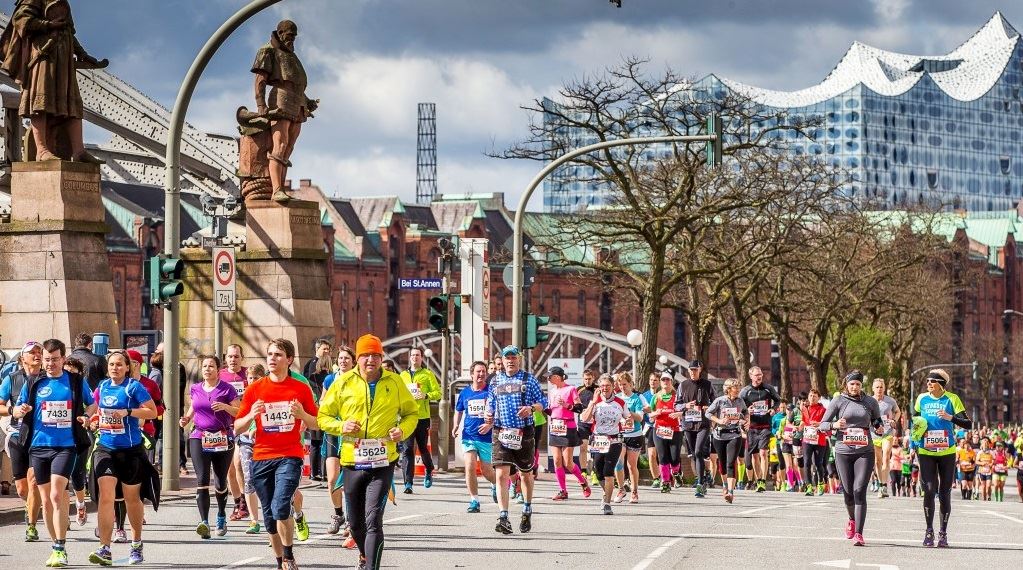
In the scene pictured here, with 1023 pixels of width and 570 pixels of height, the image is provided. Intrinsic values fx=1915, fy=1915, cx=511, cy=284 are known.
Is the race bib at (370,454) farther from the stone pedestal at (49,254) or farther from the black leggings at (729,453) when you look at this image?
the black leggings at (729,453)

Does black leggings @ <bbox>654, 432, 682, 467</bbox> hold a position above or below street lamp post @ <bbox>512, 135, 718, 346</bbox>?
below

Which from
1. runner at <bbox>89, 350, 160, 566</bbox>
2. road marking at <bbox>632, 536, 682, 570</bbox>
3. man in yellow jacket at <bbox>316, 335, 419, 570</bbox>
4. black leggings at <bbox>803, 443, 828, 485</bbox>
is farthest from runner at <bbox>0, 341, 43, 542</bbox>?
black leggings at <bbox>803, 443, 828, 485</bbox>

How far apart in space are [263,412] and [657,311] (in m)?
31.3

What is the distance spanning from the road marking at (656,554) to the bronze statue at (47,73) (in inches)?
423

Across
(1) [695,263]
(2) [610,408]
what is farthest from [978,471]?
(2) [610,408]

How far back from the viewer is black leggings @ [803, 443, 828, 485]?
30844 millimetres

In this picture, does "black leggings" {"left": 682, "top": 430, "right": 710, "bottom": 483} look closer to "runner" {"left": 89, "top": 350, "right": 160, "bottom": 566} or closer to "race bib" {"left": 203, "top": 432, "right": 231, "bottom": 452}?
"race bib" {"left": 203, "top": 432, "right": 231, "bottom": 452}

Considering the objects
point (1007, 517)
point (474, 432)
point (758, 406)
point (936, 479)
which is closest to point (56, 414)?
point (474, 432)

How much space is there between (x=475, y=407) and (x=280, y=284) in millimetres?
8740

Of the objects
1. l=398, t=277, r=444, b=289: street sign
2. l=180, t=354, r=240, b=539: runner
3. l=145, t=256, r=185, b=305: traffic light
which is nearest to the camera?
l=180, t=354, r=240, b=539: runner

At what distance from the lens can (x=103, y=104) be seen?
117ft

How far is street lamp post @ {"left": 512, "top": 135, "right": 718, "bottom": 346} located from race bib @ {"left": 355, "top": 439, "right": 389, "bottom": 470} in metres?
14.9

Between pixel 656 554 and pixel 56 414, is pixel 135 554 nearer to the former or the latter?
pixel 56 414

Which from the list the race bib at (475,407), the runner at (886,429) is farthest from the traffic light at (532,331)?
the race bib at (475,407)
